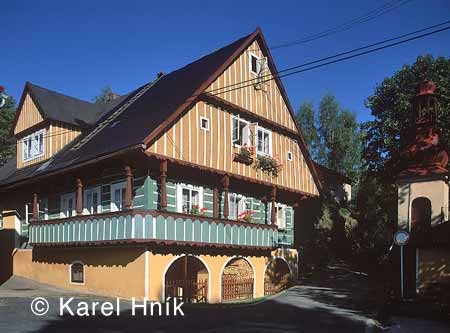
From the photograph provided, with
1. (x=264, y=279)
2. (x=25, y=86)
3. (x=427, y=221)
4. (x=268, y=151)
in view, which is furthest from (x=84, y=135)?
(x=427, y=221)

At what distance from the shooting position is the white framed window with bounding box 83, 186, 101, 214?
2166cm

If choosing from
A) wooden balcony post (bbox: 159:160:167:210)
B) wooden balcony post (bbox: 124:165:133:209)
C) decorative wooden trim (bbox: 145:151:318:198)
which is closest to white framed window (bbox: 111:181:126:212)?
wooden balcony post (bbox: 124:165:133:209)

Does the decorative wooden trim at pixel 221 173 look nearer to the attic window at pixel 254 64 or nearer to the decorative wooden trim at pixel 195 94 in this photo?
the decorative wooden trim at pixel 195 94

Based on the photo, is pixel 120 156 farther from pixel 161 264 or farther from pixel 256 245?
pixel 256 245

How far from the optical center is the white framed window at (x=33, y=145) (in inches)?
1043

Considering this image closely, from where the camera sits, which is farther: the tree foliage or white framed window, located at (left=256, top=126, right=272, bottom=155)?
the tree foliage

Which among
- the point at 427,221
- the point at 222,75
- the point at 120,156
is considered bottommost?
the point at 427,221

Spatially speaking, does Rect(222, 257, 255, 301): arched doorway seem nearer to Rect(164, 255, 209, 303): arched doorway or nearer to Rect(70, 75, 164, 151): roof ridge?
Rect(164, 255, 209, 303): arched doorway

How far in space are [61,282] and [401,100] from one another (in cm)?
2071

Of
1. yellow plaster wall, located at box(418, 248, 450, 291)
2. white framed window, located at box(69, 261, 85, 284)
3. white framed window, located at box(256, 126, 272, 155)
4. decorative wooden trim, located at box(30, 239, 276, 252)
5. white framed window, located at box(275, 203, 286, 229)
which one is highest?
white framed window, located at box(256, 126, 272, 155)

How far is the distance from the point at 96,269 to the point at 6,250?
10.2 m

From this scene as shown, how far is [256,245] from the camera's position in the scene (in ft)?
72.6

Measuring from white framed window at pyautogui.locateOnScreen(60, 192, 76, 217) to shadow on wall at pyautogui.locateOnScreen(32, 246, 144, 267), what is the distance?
176 cm

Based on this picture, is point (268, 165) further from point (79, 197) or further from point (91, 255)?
point (91, 255)
